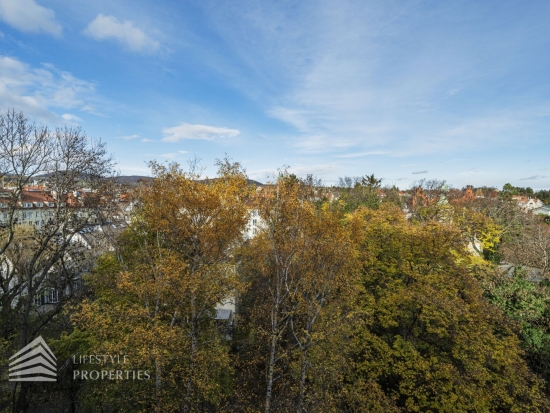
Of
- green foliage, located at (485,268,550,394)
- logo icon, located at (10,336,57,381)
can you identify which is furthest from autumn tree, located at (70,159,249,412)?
green foliage, located at (485,268,550,394)

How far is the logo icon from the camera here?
12.2 m

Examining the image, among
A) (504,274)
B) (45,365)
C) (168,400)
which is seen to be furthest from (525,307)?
(45,365)

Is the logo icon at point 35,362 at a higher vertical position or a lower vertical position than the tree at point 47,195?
lower

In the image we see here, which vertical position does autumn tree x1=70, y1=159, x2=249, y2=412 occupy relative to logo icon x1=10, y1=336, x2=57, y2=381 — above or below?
above

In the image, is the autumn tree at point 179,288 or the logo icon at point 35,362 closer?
the autumn tree at point 179,288

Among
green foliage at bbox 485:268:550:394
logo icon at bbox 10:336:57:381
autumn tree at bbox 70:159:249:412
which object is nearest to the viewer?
autumn tree at bbox 70:159:249:412

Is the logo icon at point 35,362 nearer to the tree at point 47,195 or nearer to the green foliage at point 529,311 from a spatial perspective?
the tree at point 47,195

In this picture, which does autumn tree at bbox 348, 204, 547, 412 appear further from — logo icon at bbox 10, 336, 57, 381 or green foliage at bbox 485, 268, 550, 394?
logo icon at bbox 10, 336, 57, 381

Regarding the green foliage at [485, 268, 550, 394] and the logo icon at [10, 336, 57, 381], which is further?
the green foliage at [485, 268, 550, 394]

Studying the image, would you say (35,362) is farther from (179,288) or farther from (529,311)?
(529,311)

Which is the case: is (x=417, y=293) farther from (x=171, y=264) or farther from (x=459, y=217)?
(x=459, y=217)

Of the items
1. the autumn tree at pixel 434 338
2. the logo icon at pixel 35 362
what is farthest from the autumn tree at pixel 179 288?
the autumn tree at pixel 434 338

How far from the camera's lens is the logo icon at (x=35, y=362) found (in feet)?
40.1

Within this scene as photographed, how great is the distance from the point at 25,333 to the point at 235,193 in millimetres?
10964
